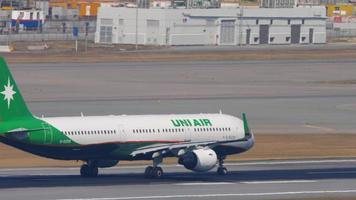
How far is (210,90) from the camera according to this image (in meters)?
145

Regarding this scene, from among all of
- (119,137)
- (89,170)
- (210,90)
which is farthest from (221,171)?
(210,90)

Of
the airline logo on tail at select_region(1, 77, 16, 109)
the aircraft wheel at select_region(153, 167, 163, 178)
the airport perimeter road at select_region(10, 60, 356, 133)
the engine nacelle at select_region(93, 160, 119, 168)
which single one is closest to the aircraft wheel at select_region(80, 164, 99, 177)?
the engine nacelle at select_region(93, 160, 119, 168)

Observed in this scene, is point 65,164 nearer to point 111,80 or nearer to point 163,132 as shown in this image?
point 163,132

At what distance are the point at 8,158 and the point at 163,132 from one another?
16.5 m

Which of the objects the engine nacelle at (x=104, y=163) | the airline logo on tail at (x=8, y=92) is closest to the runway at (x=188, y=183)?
the engine nacelle at (x=104, y=163)

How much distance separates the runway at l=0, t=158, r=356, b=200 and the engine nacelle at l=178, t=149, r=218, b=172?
45.0 inches

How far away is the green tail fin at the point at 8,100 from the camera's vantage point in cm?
7169

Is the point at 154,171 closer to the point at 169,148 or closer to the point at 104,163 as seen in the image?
the point at 169,148

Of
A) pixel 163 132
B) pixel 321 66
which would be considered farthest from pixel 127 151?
pixel 321 66

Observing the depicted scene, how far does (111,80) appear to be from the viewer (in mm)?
155250

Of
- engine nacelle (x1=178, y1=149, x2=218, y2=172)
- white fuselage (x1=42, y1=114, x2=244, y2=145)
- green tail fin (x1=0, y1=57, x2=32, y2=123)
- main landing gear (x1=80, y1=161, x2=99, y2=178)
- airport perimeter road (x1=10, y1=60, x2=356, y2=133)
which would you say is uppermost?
green tail fin (x1=0, y1=57, x2=32, y2=123)

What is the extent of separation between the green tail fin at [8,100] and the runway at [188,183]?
4134 mm

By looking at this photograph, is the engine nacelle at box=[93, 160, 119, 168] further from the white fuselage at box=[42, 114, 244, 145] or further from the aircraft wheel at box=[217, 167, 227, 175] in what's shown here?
the aircraft wheel at box=[217, 167, 227, 175]

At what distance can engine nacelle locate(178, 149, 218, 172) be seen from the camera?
72875 millimetres
